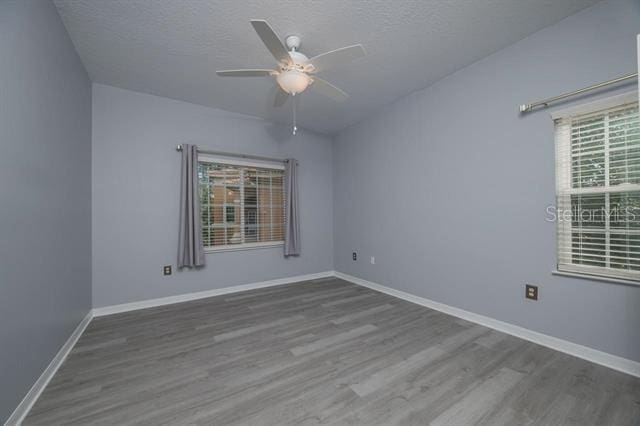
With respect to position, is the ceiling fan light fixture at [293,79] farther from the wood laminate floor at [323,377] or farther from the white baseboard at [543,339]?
the white baseboard at [543,339]

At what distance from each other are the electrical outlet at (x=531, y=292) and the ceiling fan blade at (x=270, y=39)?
8.99 feet

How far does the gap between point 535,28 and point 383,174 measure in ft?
6.60

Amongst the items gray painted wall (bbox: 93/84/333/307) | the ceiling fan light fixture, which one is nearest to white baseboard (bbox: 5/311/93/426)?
gray painted wall (bbox: 93/84/333/307)

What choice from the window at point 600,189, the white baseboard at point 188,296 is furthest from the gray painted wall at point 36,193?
the window at point 600,189

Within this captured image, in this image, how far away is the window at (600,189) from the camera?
5.68 ft

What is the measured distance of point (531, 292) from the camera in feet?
7.08

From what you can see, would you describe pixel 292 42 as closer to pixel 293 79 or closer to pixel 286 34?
pixel 286 34

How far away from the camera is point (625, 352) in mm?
1718

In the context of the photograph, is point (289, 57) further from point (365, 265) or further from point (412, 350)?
point (365, 265)

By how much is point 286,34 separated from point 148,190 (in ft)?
8.05

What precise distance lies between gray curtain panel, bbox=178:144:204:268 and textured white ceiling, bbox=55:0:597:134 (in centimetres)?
86

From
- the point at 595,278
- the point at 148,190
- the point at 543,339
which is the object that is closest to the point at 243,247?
the point at 148,190

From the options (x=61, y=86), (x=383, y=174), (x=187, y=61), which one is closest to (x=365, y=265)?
(x=383, y=174)

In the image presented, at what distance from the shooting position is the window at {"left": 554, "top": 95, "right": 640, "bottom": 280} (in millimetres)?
1730
